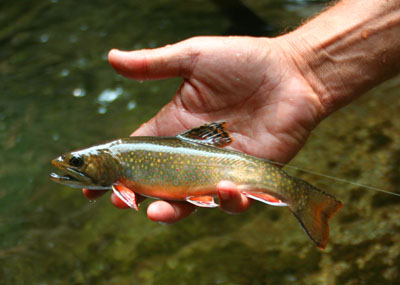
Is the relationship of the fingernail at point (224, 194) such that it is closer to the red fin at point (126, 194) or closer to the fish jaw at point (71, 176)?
the red fin at point (126, 194)

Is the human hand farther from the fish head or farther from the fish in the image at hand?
the fish head

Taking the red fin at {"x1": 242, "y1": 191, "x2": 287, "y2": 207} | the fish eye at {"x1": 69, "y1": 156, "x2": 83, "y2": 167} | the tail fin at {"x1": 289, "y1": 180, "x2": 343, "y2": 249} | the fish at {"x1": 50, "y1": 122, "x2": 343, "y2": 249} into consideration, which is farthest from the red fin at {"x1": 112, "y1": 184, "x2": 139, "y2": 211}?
the tail fin at {"x1": 289, "y1": 180, "x2": 343, "y2": 249}

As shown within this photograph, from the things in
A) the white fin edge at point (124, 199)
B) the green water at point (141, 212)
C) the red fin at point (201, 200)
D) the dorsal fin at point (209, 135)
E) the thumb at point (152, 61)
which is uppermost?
the thumb at point (152, 61)

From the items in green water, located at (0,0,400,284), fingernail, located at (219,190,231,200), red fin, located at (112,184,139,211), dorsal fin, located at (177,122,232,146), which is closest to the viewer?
fingernail, located at (219,190,231,200)

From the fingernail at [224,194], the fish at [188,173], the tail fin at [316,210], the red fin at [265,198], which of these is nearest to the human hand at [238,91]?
the fish at [188,173]

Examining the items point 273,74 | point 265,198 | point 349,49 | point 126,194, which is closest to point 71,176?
point 126,194

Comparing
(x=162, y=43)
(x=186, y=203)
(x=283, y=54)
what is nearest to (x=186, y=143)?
(x=186, y=203)
